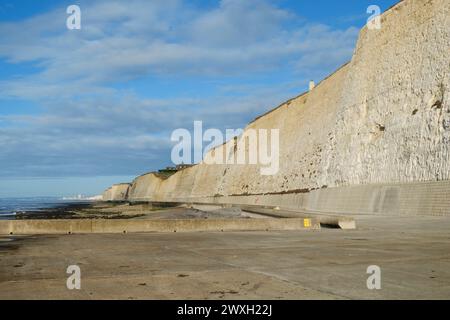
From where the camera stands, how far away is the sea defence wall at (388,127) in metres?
29.5

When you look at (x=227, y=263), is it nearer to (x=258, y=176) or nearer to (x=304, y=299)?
(x=304, y=299)

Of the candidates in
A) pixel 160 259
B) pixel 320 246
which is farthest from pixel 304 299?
pixel 320 246

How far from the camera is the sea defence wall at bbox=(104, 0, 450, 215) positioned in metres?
29.5

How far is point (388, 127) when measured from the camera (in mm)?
36844

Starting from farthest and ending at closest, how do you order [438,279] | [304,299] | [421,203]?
[421,203] → [438,279] → [304,299]

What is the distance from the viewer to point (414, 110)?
3294cm

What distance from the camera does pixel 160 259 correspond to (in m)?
10.6

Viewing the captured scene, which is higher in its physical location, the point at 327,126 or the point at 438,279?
the point at 327,126

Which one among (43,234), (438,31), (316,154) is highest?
(438,31)

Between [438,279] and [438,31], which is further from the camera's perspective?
[438,31]

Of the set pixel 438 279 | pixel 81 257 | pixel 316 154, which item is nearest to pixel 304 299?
pixel 438 279
